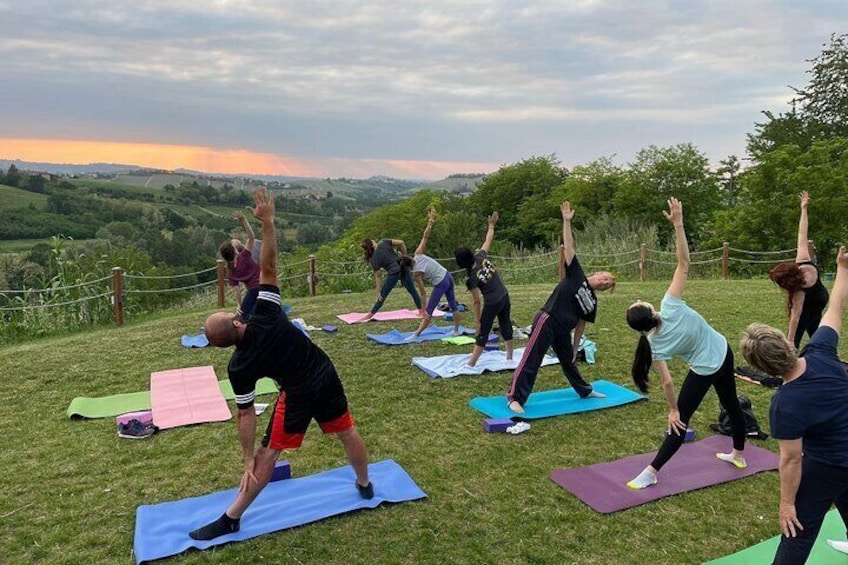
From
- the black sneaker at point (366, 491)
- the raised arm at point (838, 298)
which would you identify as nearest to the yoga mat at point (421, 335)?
the black sneaker at point (366, 491)

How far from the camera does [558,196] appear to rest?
3800 cm

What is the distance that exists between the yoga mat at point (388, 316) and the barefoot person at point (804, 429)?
801 centimetres

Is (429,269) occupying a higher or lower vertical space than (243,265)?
lower

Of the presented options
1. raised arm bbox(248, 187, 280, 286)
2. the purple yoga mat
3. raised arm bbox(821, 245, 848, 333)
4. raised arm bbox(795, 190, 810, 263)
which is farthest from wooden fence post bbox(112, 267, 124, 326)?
raised arm bbox(821, 245, 848, 333)

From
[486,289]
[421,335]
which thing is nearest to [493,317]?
[486,289]

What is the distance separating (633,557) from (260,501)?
2481mm

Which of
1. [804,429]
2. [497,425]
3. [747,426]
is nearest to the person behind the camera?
[804,429]

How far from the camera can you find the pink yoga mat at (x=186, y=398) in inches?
223

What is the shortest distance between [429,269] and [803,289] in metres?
5.11

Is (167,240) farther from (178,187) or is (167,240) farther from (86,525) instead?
(178,187)

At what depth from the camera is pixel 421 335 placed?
29.5 feet

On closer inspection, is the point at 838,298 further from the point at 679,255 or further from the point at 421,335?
the point at 421,335

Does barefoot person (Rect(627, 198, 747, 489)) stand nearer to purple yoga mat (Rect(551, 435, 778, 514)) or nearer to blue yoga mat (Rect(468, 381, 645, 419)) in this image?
purple yoga mat (Rect(551, 435, 778, 514))

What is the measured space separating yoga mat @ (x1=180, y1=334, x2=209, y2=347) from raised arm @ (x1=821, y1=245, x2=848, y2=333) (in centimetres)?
773
